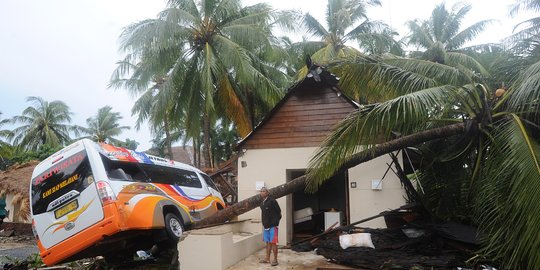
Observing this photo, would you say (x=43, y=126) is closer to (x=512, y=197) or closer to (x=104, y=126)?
(x=104, y=126)

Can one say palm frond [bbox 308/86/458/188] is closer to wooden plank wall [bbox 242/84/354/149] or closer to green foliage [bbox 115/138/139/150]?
wooden plank wall [bbox 242/84/354/149]

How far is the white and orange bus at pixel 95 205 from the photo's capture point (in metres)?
7.22

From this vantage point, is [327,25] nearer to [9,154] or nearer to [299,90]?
[299,90]

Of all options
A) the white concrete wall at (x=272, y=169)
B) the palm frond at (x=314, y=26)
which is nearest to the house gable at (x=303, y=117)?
the white concrete wall at (x=272, y=169)

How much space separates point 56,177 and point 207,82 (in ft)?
26.4

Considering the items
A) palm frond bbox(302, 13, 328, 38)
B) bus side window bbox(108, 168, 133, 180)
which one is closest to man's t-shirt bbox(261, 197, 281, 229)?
bus side window bbox(108, 168, 133, 180)

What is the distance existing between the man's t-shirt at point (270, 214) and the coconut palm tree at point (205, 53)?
25.3 ft

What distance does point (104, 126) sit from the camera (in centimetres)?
3684

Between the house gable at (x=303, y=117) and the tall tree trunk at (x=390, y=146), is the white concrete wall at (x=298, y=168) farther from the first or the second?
the tall tree trunk at (x=390, y=146)

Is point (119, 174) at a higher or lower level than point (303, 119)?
lower

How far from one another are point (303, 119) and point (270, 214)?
372cm

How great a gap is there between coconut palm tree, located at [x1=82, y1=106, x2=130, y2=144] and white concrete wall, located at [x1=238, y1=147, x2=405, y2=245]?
92.8 ft

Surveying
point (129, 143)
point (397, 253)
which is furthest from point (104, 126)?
point (397, 253)

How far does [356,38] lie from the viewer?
20266 mm
